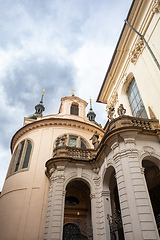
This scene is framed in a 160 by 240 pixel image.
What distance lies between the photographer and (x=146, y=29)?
40.1ft

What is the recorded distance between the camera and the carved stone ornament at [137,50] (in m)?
12.8

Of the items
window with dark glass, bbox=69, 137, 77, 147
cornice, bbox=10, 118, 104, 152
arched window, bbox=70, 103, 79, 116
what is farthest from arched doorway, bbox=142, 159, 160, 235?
arched window, bbox=70, 103, 79, 116

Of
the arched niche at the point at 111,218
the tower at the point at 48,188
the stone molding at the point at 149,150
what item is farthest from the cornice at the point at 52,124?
the stone molding at the point at 149,150

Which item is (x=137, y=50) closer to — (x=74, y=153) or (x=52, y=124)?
(x=74, y=153)

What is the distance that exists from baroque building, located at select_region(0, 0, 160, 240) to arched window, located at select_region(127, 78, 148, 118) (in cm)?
8

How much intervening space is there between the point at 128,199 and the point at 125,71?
1127 cm

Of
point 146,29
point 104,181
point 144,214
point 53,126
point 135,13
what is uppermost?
point 135,13

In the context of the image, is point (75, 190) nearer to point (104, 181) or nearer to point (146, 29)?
point (104, 181)

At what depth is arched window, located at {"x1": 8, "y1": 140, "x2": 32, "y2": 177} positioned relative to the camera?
14.6 m

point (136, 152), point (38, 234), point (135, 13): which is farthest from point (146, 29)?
point (38, 234)

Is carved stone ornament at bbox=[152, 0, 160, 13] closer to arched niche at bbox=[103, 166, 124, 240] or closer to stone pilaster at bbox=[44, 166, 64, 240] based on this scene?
arched niche at bbox=[103, 166, 124, 240]

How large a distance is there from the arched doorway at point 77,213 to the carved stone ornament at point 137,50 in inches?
402

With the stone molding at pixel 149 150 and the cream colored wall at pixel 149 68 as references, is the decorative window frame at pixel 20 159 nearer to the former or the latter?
the stone molding at pixel 149 150

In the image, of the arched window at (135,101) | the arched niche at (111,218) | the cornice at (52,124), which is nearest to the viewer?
the arched niche at (111,218)
